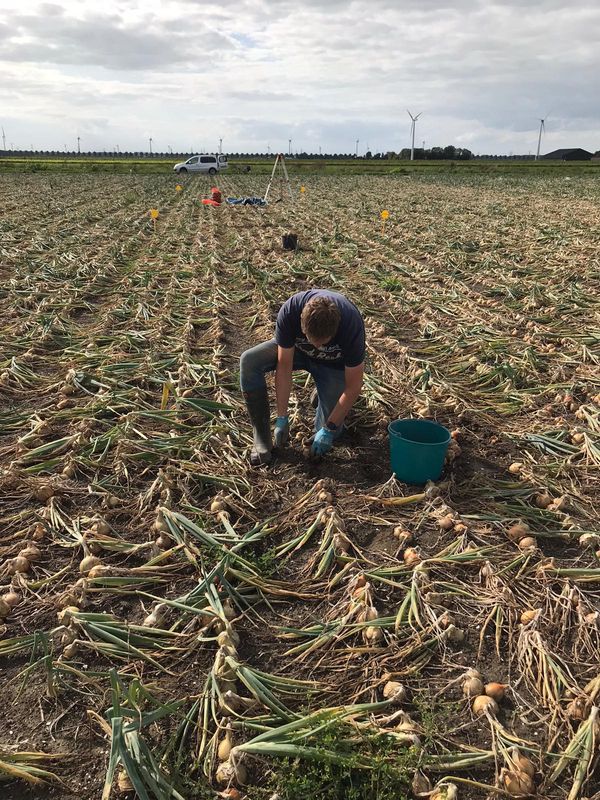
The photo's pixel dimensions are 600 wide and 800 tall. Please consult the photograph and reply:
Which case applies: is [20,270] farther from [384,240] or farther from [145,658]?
[145,658]

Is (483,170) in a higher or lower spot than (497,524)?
higher

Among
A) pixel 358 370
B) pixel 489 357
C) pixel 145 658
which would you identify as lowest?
pixel 145 658

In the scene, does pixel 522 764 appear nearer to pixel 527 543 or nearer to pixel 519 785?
pixel 519 785

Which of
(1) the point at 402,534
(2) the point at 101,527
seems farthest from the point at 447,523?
(2) the point at 101,527

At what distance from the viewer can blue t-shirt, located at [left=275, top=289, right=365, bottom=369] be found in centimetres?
343

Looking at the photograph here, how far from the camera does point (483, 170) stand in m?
42.3

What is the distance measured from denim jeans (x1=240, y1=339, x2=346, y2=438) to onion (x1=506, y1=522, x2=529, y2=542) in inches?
48.2

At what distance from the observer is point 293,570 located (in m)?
2.93

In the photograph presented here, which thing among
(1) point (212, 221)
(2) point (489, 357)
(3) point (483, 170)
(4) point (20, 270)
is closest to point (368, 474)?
(2) point (489, 357)

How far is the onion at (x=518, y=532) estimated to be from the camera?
3.07 metres

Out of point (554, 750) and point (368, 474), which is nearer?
point (554, 750)

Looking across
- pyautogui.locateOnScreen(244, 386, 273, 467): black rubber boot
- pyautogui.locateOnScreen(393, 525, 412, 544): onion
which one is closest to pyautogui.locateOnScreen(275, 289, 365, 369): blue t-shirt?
pyautogui.locateOnScreen(244, 386, 273, 467): black rubber boot

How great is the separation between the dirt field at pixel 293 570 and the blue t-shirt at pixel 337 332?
2.45 ft

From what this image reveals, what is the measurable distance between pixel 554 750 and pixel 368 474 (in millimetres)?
1932
